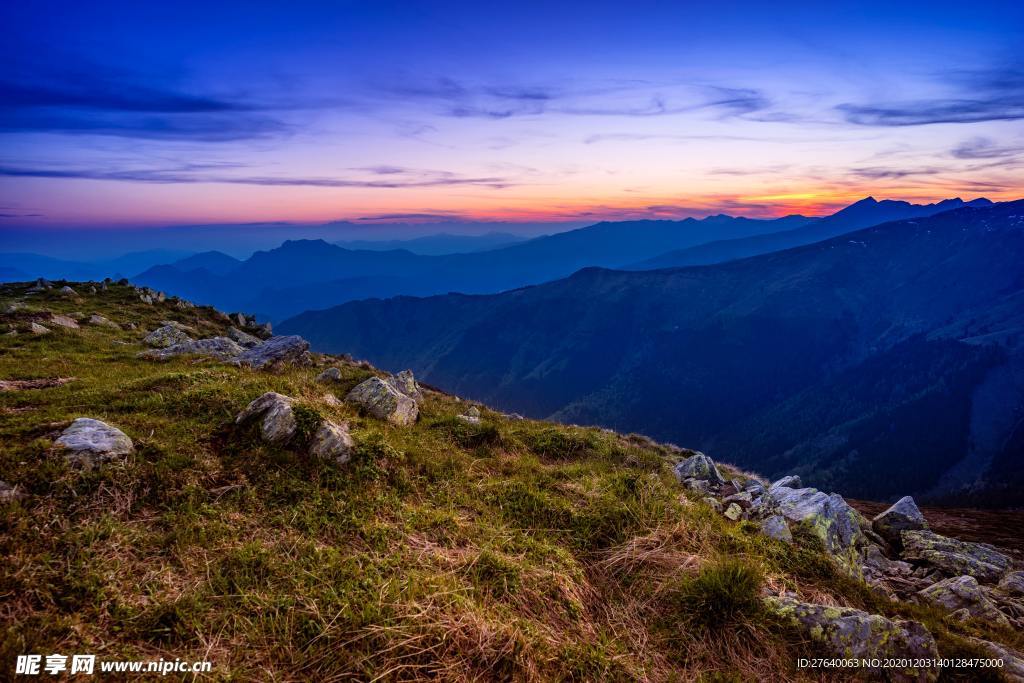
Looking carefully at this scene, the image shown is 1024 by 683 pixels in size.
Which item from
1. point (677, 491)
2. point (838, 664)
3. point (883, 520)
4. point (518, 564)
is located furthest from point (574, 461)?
point (883, 520)

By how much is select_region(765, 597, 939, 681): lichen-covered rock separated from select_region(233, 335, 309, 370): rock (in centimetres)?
1575

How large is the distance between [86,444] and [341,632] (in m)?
5.07

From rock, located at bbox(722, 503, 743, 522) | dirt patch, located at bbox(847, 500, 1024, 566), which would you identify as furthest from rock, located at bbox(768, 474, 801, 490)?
dirt patch, located at bbox(847, 500, 1024, 566)

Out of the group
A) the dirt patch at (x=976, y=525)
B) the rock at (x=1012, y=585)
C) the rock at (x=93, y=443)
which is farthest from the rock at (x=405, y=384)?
the dirt patch at (x=976, y=525)

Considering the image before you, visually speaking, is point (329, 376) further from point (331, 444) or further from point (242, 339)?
point (242, 339)

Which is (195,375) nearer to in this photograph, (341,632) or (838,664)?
(341,632)

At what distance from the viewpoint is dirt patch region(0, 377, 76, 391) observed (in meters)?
10.7

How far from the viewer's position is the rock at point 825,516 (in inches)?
406

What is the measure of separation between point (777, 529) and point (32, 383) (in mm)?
17073

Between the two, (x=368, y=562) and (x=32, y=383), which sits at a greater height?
(x=32, y=383)

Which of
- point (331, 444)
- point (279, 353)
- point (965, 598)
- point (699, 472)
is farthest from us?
point (279, 353)

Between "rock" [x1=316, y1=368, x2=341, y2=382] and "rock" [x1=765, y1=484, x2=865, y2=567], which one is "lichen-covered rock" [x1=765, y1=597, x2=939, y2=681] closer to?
"rock" [x1=765, y1=484, x2=865, y2=567]

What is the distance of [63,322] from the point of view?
20.6 m

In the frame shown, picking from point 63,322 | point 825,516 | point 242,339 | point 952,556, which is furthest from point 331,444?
point 242,339
